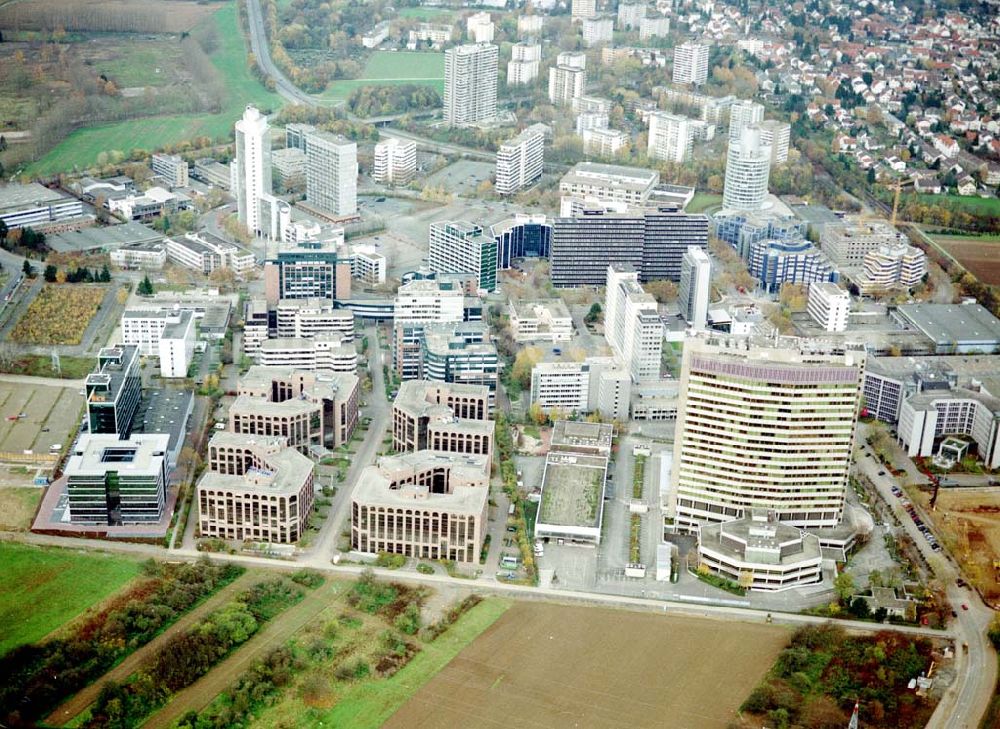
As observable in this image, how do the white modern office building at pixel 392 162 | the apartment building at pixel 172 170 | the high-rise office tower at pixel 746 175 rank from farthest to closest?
1. the white modern office building at pixel 392 162
2. the apartment building at pixel 172 170
3. the high-rise office tower at pixel 746 175

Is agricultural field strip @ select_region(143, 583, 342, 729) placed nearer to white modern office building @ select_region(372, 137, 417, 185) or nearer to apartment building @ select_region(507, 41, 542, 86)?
white modern office building @ select_region(372, 137, 417, 185)

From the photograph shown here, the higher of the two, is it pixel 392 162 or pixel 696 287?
pixel 392 162

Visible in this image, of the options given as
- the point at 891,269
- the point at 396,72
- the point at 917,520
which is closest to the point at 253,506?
the point at 917,520

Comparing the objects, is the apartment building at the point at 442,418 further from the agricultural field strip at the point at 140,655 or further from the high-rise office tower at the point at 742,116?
the high-rise office tower at the point at 742,116

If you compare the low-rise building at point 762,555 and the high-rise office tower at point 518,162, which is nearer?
the low-rise building at point 762,555

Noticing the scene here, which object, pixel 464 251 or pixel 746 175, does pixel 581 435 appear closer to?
pixel 464 251

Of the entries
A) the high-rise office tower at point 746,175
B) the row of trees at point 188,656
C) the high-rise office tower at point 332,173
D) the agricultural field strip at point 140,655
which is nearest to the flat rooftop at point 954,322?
the high-rise office tower at point 746,175

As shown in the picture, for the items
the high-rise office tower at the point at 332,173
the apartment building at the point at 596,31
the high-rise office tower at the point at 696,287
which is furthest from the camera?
the apartment building at the point at 596,31
